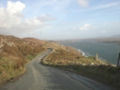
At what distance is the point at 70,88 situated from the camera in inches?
310

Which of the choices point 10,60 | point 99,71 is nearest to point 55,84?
point 99,71

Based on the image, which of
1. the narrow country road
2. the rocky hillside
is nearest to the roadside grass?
the narrow country road

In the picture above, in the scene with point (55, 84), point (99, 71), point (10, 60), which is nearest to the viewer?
point (55, 84)

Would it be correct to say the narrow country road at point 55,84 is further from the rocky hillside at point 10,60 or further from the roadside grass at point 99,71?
the rocky hillside at point 10,60

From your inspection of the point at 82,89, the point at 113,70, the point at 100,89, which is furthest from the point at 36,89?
the point at 113,70

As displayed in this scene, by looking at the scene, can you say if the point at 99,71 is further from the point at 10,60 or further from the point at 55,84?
the point at 10,60

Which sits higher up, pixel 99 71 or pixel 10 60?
pixel 10 60

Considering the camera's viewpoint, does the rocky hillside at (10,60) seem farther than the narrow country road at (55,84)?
Yes

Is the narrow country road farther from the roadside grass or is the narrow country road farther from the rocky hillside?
the rocky hillside

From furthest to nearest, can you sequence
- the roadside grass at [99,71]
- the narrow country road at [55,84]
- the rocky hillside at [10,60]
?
the rocky hillside at [10,60], the roadside grass at [99,71], the narrow country road at [55,84]

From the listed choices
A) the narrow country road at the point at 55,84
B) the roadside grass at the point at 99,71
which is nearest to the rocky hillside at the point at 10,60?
the narrow country road at the point at 55,84

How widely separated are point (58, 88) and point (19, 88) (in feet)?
9.13

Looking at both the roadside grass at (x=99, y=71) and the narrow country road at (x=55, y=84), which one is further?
the roadside grass at (x=99, y=71)

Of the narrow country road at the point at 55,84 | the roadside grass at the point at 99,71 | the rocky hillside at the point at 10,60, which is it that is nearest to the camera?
the narrow country road at the point at 55,84
